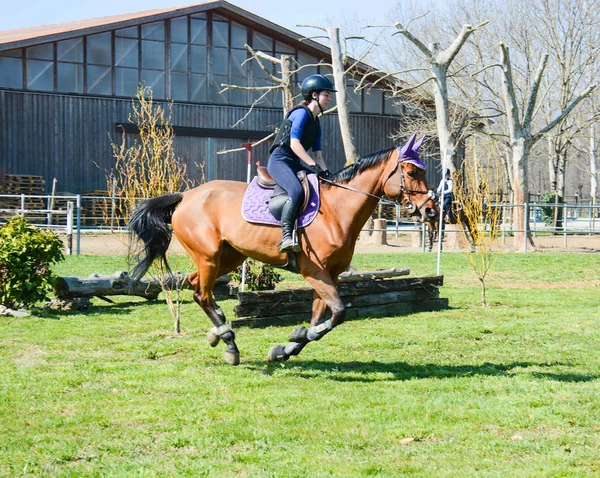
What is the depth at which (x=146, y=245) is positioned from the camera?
9.30 m

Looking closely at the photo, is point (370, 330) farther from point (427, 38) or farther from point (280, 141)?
point (427, 38)

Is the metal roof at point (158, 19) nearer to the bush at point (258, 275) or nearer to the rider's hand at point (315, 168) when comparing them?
the bush at point (258, 275)

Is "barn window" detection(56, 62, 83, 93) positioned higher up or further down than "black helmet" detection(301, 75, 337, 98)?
higher up

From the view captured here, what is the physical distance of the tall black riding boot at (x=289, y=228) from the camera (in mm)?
7777

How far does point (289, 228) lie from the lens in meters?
7.79

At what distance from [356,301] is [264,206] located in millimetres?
4230

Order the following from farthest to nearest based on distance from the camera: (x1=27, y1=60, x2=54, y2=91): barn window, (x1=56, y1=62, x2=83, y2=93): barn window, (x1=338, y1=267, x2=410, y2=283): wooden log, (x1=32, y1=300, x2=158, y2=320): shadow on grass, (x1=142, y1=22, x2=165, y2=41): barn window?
(x1=142, y1=22, x2=165, y2=41): barn window
(x1=56, y1=62, x2=83, y2=93): barn window
(x1=27, y1=60, x2=54, y2=91): barn window
(x1=338, y1=267, x2=410, y2=283): wooden log
(x1=32, y1=300, x2=158, y2=320): shadow on grass

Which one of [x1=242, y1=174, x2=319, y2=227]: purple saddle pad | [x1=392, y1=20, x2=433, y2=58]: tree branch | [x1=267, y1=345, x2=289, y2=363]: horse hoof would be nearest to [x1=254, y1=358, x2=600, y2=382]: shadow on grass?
[x1=267, y1=345, x2=289, y2=363]: horse hoof

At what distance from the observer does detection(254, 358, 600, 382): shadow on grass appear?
7.65m

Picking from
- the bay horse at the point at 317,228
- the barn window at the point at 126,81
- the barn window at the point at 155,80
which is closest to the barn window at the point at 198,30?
the barn window at the point at 155,80

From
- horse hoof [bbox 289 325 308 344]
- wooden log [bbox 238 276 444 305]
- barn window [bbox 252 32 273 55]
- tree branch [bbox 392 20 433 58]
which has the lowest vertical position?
horse hoof [bbox 289 325 308 344]

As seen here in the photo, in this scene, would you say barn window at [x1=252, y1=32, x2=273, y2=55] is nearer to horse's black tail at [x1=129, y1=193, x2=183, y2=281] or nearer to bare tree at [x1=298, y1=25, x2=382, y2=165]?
bare tree at [x1=298, y1=25, x2=382, y2=165]

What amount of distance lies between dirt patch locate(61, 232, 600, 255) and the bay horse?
13.4 metres

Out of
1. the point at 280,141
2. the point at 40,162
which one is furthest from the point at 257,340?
the point at 40,162
